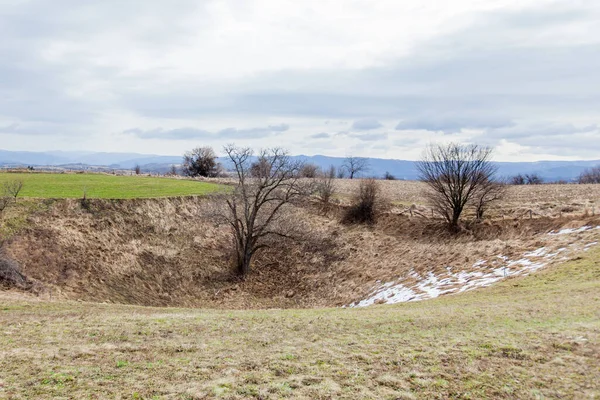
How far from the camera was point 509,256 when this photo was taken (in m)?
24.3

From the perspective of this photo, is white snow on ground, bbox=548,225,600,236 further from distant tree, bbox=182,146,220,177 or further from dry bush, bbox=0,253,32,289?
distant tree, bbox=182,146,220,177

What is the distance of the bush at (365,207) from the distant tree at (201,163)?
2318 inches

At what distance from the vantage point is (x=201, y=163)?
319 feet

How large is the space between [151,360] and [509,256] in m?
21.8

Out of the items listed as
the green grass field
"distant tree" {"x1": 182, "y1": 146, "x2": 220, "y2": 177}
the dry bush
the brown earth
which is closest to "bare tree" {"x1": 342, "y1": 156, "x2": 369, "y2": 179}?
"distant tree" {"x1": 182, "y1": 146, "x2": 220, "y2": 177}

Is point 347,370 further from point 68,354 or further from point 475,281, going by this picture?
point 475,281

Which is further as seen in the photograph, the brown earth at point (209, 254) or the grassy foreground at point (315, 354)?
the brown earth at point (209, 254)

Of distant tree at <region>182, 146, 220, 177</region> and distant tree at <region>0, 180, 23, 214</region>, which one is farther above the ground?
distant tree at <region>182, 146, 220, 177</region>

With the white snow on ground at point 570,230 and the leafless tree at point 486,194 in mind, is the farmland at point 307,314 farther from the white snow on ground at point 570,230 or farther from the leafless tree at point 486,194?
the leafless tree at point 486,194

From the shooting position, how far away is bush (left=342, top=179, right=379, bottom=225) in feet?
135

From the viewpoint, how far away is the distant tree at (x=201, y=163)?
9712 cm

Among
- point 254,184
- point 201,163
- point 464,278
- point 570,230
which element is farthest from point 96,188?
point 201,163

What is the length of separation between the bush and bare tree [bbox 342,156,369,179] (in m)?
92.9

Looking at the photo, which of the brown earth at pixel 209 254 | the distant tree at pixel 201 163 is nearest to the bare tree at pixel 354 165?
the distant tree at pixel 201 163
